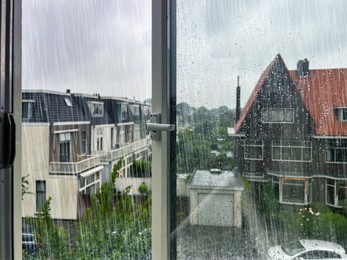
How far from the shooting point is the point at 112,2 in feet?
4.50

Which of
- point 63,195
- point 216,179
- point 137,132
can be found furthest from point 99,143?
point 216,179

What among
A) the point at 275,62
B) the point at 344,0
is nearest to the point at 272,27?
the point at 275,62

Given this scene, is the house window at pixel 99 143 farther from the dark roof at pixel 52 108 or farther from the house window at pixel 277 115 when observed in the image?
the house window at pixel 277 115

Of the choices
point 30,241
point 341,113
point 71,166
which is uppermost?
point 341,113

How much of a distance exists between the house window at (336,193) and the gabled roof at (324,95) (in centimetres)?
17

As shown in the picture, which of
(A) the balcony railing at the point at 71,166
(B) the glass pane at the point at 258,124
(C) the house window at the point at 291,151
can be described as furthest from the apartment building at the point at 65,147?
(C) the house window at the point at 291,151

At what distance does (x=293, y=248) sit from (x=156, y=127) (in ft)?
2.16

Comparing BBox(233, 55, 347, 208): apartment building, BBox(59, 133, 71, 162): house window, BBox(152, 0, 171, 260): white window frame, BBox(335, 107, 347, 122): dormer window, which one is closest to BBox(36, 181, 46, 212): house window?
BBox(59, 133, 71, 162): house window

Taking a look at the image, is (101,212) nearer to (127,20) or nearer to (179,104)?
(179,104)

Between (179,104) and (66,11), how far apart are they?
62cm

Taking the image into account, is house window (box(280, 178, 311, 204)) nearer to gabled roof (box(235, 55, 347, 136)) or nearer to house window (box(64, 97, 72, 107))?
gabled roof (box(235, 55, 347, 136))

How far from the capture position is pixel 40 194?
142 centimetres

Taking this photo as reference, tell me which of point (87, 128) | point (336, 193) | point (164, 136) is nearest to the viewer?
point (336, 193)

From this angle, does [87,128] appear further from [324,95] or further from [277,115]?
[324,95]
